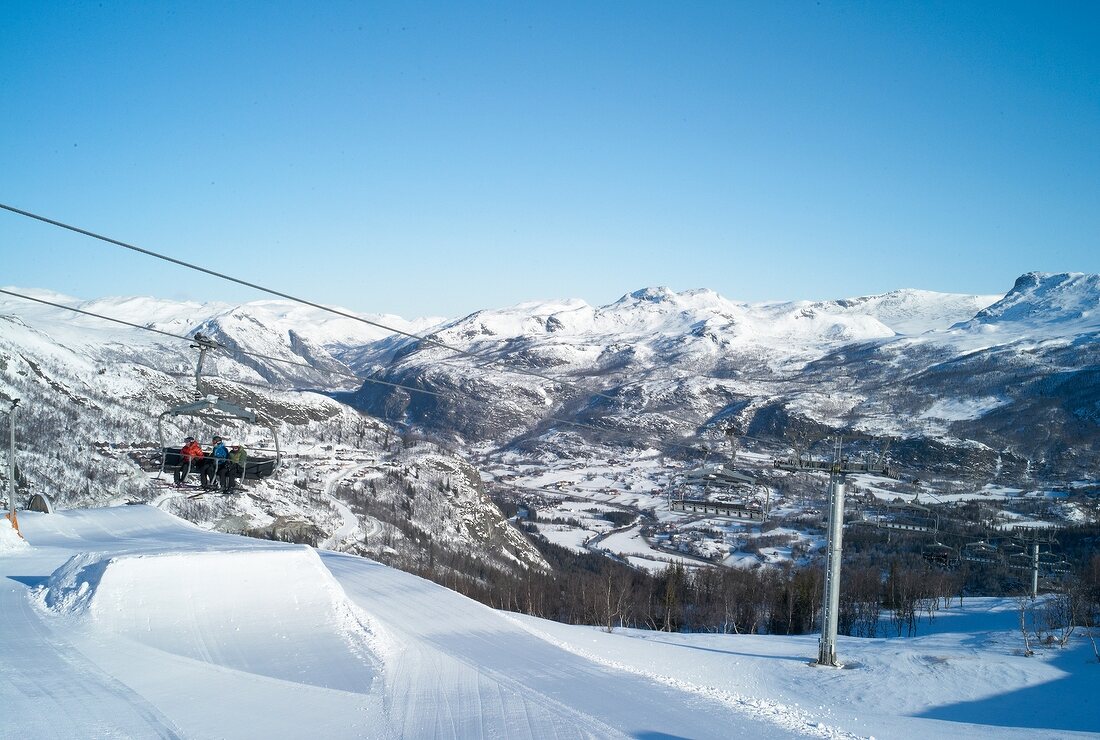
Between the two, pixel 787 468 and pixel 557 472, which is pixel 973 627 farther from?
pixel 557 472

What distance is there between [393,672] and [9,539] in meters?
19.7

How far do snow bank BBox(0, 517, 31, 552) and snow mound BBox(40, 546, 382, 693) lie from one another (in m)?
9.25

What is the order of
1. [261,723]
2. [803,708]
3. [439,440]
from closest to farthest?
1. [261,723]
2. [803,708]
3. [439,440]

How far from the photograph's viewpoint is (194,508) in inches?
2430

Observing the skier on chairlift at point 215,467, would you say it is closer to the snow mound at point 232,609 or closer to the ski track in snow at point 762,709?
the snow mound at point 232,609

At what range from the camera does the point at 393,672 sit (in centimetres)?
1545

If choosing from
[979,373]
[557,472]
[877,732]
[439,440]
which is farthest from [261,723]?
[439,440]

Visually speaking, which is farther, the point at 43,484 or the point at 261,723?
the point at 43,484

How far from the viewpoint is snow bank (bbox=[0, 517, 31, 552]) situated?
25797 millimetres

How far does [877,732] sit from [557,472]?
393 feet

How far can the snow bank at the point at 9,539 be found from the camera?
25.8 meters

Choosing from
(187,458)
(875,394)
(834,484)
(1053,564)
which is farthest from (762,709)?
(875,394)

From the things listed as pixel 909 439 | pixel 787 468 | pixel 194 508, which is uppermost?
pixel 909 439

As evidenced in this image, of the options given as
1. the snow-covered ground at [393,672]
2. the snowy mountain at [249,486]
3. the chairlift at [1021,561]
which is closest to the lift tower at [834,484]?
the snow-covered ground at [393,672]
